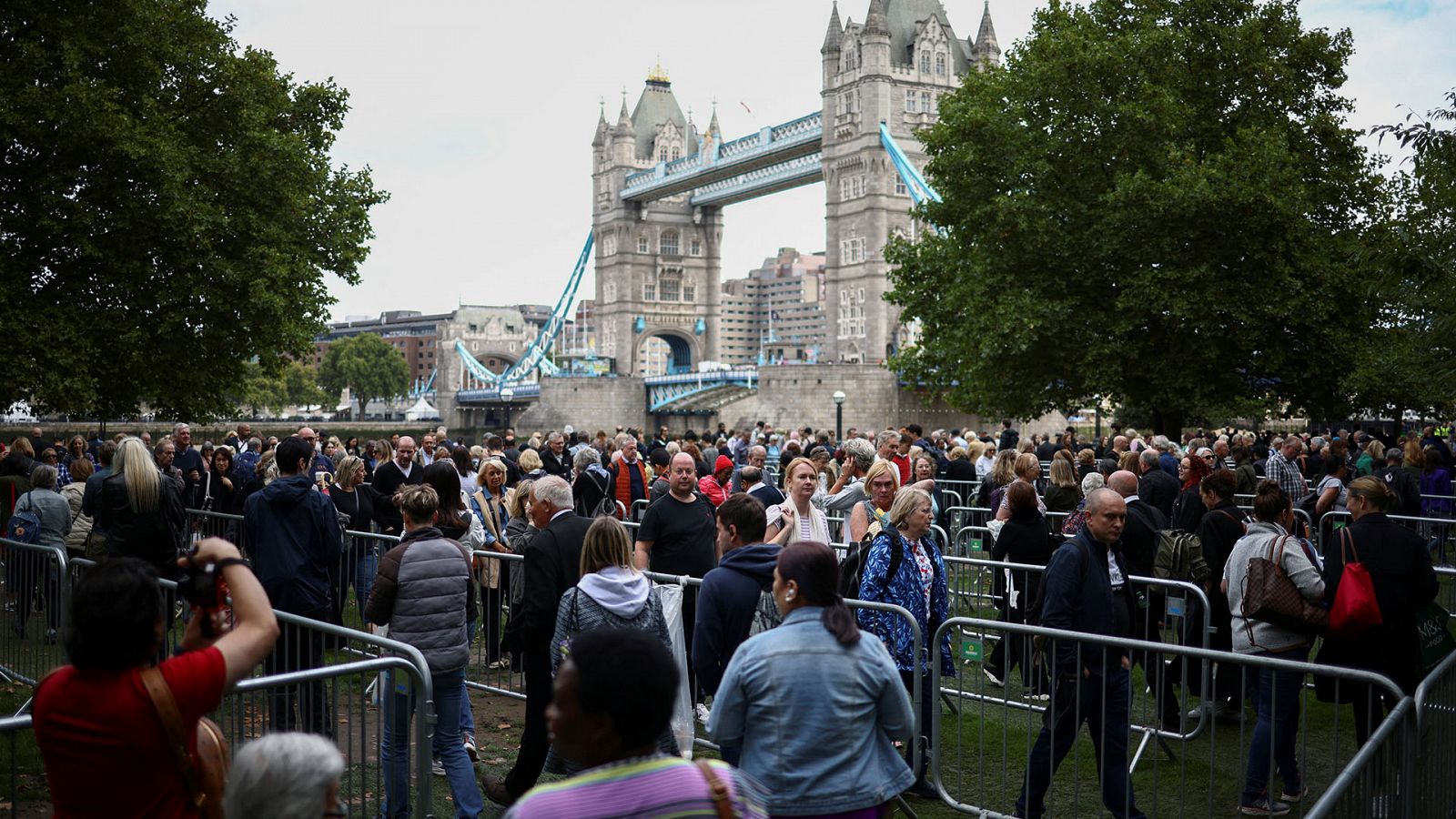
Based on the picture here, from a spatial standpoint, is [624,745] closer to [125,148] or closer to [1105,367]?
[125,148]

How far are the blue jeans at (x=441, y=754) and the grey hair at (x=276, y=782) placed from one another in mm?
2785

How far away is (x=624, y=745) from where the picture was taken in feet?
8.29

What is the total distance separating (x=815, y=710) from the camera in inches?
144

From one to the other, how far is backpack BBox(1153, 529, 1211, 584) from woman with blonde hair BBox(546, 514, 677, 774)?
13.3 ft

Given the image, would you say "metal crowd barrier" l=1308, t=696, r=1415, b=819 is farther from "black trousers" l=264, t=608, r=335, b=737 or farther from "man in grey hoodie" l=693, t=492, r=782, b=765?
"black trousers" l=264, t=608, r=335, b=737

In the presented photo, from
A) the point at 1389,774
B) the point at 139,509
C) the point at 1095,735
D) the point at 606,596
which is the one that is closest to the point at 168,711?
the point at 606,596

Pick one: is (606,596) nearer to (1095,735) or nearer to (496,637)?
(1095,735)

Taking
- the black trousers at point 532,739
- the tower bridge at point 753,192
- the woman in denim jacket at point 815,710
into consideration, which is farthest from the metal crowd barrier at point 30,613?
the tower bridge at point 753,192

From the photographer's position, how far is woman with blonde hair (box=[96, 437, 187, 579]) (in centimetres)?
791

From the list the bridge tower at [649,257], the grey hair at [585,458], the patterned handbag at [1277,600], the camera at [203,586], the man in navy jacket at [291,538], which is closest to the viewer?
the camera at [203,586]

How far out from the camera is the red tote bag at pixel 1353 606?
6016mm

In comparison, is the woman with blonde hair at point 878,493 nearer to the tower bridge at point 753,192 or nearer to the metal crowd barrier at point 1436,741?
the metal crowd barrier at point 1436,741

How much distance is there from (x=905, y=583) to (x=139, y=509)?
502 centimetres

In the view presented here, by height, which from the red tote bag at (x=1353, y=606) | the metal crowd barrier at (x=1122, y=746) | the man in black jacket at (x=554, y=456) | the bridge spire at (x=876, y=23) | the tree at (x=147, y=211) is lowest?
the metal crowd barrier at (x=1122, y=746)
